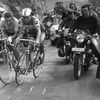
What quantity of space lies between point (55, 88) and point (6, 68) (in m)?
1.52

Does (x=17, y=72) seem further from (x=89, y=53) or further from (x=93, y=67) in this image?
(x=93, y=67)

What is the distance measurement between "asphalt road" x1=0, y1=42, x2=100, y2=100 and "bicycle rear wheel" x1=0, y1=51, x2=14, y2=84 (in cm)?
17

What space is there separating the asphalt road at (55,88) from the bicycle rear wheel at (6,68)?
0.17 meters

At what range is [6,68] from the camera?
7.20 metres

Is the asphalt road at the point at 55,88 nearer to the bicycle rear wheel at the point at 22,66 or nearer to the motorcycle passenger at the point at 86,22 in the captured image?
the bicycle rear wheel at the point at 22,66

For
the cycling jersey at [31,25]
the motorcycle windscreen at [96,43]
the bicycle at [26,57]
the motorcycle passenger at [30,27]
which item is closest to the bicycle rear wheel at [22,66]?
the bicycle at [26,57]

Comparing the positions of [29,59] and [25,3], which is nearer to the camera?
[29,59]

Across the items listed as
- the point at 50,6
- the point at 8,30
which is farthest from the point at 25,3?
the point at 8,30

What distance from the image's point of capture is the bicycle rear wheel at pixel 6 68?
6872 mm

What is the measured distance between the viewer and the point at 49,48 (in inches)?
506

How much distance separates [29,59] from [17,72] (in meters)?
0.48

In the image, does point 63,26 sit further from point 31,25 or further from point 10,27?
point 10,27

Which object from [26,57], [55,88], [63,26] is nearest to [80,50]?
[55,88]

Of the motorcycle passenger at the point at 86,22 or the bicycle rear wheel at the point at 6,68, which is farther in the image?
the motorcycle passenger at the point at 86,22
